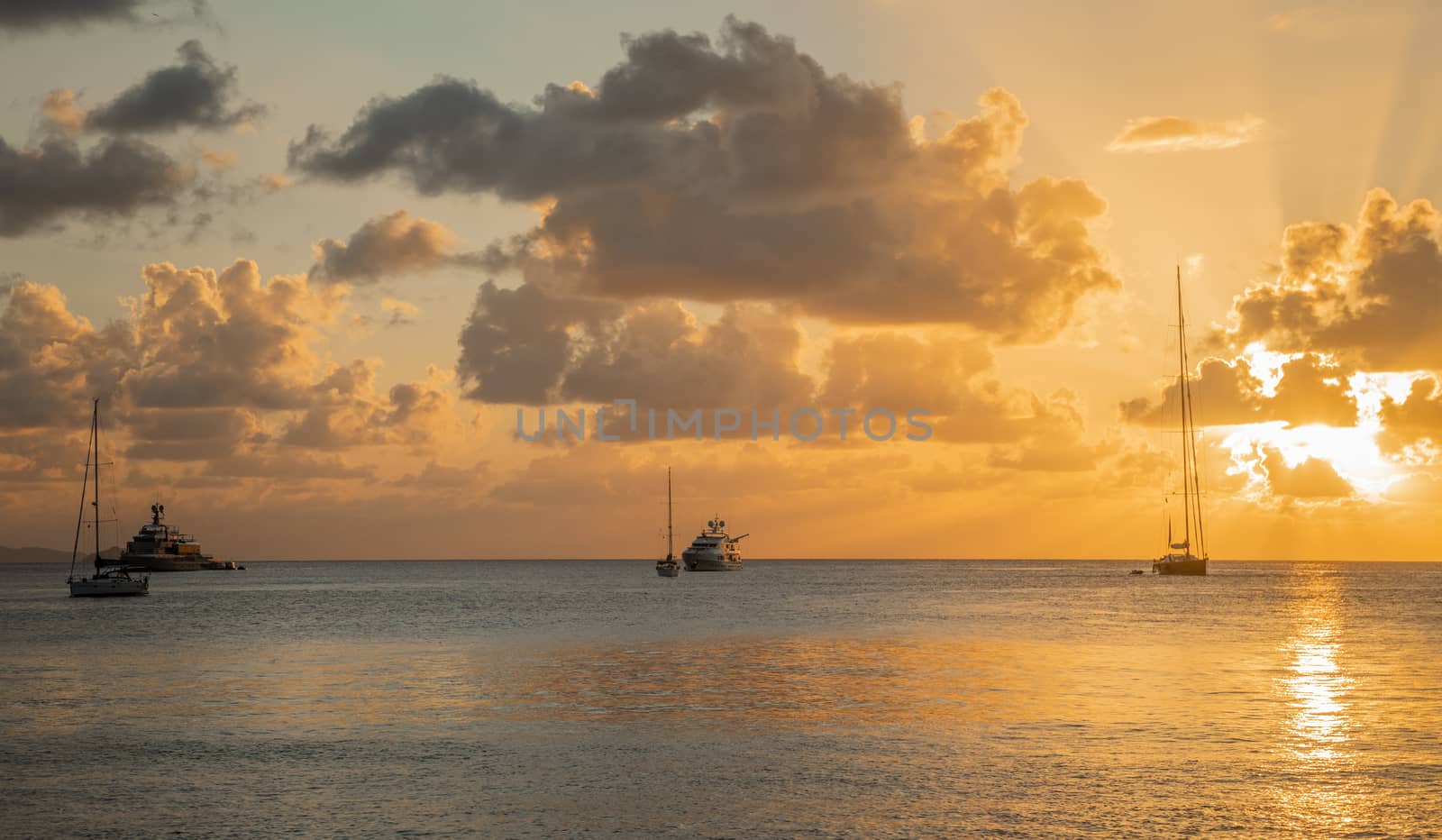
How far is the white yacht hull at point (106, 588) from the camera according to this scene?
526 feet

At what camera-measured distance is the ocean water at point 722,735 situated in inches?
1270

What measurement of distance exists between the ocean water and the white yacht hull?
70705 mm

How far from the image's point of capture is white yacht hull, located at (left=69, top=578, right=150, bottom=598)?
16038 cm

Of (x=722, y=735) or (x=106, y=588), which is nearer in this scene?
(x=722, y=735)

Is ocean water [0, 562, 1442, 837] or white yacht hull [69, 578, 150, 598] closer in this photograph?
ocean water [0, 562, 1442, 837]

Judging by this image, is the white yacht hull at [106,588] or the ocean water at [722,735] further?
the white yacht hull at [106,588]

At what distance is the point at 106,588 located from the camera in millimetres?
160500

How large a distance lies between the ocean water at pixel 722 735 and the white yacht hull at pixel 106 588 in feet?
232

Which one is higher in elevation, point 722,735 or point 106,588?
point 722,735

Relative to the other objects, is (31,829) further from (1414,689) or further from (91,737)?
(1414,689)

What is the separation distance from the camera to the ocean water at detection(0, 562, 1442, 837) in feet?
106

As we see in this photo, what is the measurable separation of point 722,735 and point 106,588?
140 m

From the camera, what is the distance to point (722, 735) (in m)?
44.8

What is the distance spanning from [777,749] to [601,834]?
1221 centimetres
